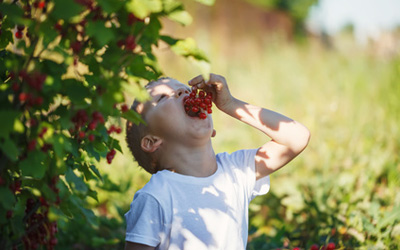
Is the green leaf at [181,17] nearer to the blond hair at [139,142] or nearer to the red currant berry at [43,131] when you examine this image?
the red currant berry at [43,131]

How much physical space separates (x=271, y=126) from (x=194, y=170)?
400 millimetres

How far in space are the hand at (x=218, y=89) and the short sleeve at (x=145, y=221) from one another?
52 centimetres

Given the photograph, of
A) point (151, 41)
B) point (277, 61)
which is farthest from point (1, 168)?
point (277, 61)

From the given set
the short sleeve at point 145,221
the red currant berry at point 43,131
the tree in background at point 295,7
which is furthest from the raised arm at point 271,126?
the tree in background at point 295,7

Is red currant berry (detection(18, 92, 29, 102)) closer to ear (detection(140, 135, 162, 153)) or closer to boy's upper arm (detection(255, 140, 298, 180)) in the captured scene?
ear (detection(140, 135, 162, 153))

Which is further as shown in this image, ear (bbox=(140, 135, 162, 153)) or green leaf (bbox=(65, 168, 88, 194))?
ear (bbox=(140, 135, 162, 153))

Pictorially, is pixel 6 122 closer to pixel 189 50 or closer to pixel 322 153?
pixel 189 50

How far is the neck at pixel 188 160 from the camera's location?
185cm

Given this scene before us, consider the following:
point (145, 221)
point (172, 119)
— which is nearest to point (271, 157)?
point (172, 119)

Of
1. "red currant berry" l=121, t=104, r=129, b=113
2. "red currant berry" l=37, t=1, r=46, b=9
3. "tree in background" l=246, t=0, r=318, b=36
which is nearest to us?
"red currant berry" l=37, t=1, r=46, b=9

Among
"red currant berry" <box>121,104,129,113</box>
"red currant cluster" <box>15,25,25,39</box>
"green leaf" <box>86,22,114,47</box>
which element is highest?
"green leaf" <box>86,22,114,47</box>

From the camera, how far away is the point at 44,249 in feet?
5.60

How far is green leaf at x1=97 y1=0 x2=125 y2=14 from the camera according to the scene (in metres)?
1.02

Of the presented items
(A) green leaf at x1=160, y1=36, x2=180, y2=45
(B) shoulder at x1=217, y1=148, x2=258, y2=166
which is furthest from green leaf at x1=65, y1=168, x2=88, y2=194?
(B) shoulder at x1=217, y1=148, x2=258, y2=166
